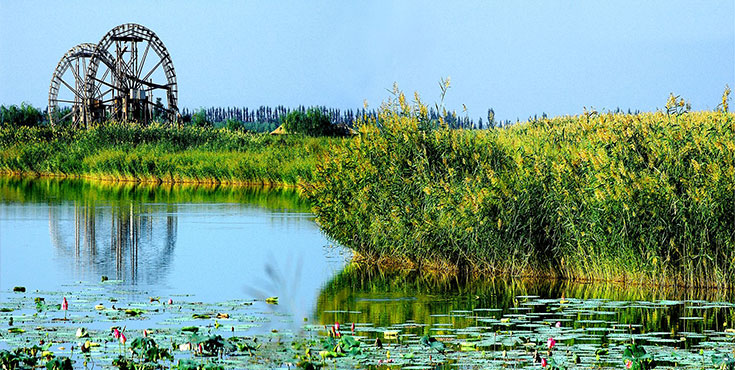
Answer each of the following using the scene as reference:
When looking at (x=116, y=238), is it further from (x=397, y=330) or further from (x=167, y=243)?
(x=397, y=330)

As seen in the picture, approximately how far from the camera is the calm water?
880cm

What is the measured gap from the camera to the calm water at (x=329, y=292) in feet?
28.9

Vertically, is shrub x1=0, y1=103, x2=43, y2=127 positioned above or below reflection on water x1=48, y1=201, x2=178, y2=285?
above

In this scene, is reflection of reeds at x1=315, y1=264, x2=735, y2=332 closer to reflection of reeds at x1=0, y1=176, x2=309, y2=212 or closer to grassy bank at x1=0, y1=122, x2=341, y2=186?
reflection of reeds at x1=0, y1=176, x2=309, y2=212

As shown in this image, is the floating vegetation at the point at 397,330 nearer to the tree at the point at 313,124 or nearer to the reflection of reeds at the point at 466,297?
the reflection of reeds at the point at 466,297

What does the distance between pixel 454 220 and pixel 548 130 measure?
2710 mm

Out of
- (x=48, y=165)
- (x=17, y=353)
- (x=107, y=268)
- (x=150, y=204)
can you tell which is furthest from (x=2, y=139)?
(x=17, y=353)

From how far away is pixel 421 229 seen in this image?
13.9 meters

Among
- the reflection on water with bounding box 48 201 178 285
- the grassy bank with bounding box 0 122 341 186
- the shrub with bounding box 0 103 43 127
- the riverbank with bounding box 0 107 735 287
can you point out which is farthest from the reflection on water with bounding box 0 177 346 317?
the shrub with bounding box 0 103 43 127

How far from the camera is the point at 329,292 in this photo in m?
12.7

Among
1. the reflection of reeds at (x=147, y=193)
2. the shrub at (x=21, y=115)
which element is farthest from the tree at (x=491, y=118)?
the shrub at (x=21, y=115)

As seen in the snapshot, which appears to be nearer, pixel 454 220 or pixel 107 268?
pixel 454 220

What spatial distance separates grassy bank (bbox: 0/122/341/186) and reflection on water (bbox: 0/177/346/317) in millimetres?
6293

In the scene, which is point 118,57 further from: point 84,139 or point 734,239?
point 734,239
